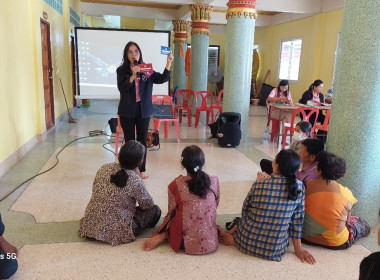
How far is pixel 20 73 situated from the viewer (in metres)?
4.28

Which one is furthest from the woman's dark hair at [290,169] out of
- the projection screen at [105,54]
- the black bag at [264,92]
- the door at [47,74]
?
the black bag at [264,92]

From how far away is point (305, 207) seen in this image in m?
2.30

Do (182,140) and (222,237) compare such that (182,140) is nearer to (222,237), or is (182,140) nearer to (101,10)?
(222,237)

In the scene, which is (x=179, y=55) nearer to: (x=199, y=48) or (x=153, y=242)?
(x=199, y=48)

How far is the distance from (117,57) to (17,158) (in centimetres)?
313

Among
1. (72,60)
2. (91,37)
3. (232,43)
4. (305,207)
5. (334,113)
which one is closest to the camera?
(305,207)

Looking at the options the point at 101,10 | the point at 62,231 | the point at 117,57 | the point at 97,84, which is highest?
the point at 101,10

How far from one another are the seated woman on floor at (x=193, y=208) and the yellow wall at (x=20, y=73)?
2.41 meters

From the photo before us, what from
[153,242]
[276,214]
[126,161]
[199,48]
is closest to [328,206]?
[276,214]

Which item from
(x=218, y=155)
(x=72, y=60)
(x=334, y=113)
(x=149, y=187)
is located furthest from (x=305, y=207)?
(x=72, y=60)

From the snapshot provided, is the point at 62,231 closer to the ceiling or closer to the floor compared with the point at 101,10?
closer to the floor

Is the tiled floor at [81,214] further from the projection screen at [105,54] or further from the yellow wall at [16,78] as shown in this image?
the projection screen at [105,54]

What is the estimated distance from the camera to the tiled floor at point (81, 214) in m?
2.08

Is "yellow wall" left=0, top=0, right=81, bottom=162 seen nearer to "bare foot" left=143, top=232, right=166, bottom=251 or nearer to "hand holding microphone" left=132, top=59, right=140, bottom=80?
"hand holding microphone" left=132, top=59, right=140, bottom=80
